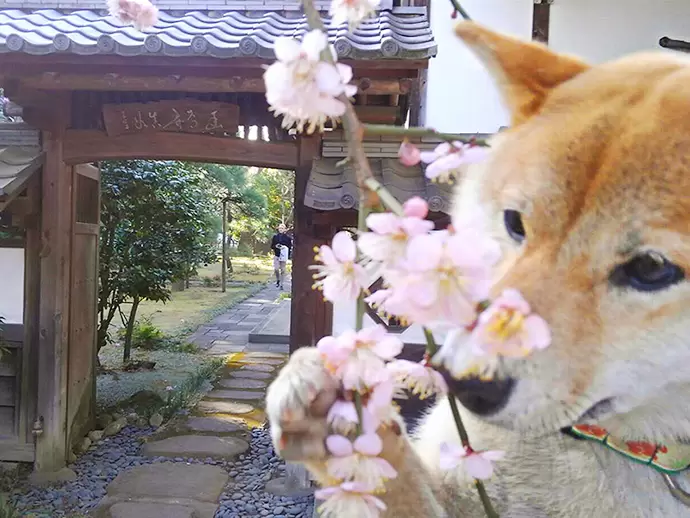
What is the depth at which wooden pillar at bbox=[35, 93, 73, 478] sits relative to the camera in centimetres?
430

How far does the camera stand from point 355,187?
314 cm

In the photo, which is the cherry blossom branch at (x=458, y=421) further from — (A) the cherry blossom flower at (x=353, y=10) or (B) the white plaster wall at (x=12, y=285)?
(B) the white plaster wall at (x=12, y=285)

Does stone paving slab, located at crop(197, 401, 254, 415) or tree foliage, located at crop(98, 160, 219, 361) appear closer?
stone paving slab, located at crop(197, 401, 254, 415)

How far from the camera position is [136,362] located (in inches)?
311

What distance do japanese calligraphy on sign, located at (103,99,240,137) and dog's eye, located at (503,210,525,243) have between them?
3168 millimetres

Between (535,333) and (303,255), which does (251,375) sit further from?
(535,333)

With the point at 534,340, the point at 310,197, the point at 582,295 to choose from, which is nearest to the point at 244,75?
the point at 310,197

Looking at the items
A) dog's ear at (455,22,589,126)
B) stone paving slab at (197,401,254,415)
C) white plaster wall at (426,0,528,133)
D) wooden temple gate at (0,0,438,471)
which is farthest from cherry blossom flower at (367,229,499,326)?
stone paving slab at (197,401,254,415)

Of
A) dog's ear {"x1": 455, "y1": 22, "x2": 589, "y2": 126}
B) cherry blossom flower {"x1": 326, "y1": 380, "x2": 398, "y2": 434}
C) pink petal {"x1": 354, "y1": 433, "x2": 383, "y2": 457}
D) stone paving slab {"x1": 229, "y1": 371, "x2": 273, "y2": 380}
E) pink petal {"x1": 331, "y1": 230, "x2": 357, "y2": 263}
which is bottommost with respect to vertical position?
stone paving slab {"x1": 229, "y1": 371, "x2": 273, "y2": 380}

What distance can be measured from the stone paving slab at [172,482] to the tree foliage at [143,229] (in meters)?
2.54

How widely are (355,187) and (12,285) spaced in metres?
3.04

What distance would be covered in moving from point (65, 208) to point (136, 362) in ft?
12.8

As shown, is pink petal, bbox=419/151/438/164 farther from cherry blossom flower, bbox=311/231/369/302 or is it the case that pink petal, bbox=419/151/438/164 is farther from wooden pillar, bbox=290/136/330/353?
wooden pillar, bbox=290/136/330/353

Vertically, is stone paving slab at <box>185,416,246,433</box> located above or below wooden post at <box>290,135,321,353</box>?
below
